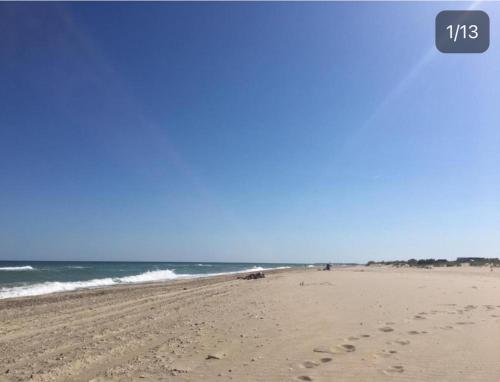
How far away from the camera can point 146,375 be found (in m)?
5.53

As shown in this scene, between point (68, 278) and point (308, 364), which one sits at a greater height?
point (308, 364)

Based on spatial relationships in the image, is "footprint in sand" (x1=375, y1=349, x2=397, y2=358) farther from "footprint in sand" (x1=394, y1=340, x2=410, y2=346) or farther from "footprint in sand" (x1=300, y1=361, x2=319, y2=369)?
"footprint in sand" (x1=300, y1=361, x2=319, y2=369)

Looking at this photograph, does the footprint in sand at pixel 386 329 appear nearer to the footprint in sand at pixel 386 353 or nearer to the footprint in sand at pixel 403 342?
the footprint in sand at pixel 403 342

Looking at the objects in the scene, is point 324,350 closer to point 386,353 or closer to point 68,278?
point 386,353

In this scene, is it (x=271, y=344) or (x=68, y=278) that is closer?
(x=271, y=344)

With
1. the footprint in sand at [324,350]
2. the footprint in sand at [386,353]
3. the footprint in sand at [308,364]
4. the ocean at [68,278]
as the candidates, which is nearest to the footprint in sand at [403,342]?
the footprint in sand at [386,353]

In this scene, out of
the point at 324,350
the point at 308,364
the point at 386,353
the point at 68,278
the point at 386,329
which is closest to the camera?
the point at 308,364

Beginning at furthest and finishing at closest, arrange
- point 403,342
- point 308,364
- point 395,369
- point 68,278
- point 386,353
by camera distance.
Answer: point 68,278 < point 403,342 < point 386,353 < point 308,364 < point 395,369

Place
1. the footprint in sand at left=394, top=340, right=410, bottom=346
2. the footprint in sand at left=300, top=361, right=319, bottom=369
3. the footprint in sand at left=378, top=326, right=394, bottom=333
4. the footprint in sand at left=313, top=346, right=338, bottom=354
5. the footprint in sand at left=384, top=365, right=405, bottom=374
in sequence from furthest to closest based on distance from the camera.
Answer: the footprint in sand at left=378, top=326, right=394, bottom=333, the footprint in sand at left=394, top=340, right=410, bottom=346, the footprint in sand at left=313, top=346, right=338, bottom=354, the footprint in sand at left=300, top=361, right=319, bottom=369, the footprint in sand at left=384, top=365, right=405, bottom=374

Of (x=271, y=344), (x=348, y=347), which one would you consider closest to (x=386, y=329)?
(x=348, y=347)

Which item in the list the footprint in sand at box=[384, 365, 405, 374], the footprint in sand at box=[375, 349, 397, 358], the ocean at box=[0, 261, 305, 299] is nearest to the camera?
the footprint in sand at box=[384, 365, 405, 374]

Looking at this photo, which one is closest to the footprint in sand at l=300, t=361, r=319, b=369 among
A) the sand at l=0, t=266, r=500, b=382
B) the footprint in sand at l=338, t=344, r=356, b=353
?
the sand at l=0, t=266, r=500, b=382

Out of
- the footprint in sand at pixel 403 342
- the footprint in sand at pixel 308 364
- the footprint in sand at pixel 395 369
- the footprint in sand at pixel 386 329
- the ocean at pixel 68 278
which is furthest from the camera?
the ocean at pixel 68 278

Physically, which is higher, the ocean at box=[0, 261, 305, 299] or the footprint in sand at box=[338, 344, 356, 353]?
the footprint in sand at box=[338, 344, 356, 353]
